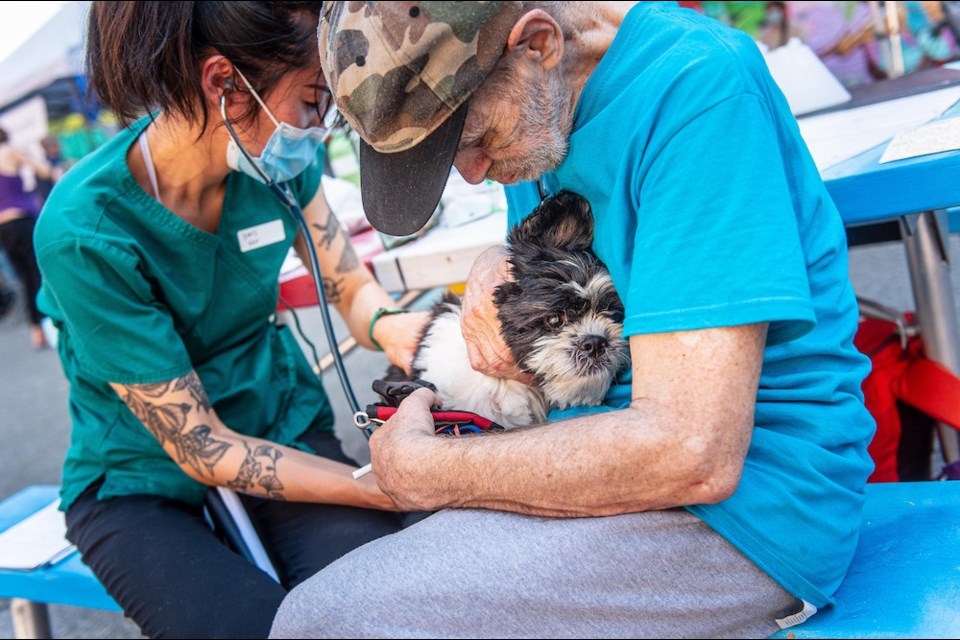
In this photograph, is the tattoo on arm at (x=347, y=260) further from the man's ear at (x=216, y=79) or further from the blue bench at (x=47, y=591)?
the blue bench at (x=47, y=591)

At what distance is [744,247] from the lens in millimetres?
1079

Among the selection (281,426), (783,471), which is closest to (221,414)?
(281,426)

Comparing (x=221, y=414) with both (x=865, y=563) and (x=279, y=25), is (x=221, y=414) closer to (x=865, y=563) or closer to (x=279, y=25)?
(x=279, y=25)

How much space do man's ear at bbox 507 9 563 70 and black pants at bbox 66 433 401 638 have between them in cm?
126

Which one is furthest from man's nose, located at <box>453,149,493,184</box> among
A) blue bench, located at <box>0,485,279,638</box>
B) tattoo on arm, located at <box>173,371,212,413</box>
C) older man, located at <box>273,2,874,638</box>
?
blue bench, located at <box>0,485,279,638</box>

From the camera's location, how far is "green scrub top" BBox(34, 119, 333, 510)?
189 cm

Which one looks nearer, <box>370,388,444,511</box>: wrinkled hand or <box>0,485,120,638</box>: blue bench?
<box>370,388,444,511</box>: wrinkled hand

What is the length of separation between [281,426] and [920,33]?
348 centimetres

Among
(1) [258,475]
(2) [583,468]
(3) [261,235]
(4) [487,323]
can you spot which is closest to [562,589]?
(2) [583,468]

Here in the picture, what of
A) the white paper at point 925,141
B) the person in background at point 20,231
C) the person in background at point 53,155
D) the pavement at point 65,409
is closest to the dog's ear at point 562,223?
the white paper at point 925,141

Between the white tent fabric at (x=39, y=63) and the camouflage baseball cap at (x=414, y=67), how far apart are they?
8.16 meters

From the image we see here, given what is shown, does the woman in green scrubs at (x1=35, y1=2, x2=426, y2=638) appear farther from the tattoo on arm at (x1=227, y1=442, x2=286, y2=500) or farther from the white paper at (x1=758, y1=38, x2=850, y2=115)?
the white paper at (x1=758, y1=38, x2=850, y2=115)

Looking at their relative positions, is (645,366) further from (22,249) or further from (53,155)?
(53,155)

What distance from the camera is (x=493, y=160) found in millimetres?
1450
